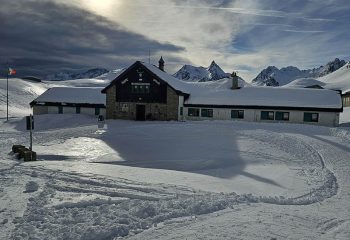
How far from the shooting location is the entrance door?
3875 centimetres

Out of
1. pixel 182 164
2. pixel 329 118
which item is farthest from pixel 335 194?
pixel 329 118

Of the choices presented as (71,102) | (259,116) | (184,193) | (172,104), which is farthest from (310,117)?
(71,102)

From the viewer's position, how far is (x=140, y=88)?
3875cm

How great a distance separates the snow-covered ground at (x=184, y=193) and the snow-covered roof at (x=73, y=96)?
82.2 feet

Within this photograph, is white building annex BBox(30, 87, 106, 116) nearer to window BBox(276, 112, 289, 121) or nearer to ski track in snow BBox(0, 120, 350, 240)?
window BBox(276, 112, 289, 121)

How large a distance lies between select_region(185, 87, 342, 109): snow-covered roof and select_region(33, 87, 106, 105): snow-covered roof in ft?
45.8

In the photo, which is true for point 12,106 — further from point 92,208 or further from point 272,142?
point 92,208

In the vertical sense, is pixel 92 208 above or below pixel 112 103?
below

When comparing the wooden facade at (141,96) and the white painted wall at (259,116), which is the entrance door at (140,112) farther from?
the white painted wall at (259,116)

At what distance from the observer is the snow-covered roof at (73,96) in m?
46.4

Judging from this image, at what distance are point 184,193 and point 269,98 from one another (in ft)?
97.8

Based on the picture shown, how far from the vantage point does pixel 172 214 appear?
8.55 m

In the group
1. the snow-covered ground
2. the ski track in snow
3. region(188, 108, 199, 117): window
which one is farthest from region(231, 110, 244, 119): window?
the ski track in snow

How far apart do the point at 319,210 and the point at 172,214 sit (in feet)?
13.3
